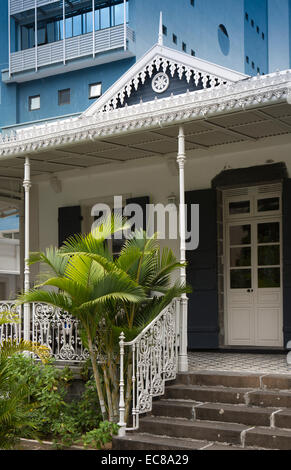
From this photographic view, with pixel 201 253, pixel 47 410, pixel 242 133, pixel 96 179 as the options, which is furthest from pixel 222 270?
pixel 47 410

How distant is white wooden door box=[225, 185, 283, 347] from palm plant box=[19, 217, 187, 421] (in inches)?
89.7

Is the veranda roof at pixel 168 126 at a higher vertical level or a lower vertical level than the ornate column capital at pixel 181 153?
higher

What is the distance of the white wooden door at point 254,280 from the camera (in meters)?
8.61

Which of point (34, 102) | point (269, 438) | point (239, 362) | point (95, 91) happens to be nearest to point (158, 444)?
point (269, 438)

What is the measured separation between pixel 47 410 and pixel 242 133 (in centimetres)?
412

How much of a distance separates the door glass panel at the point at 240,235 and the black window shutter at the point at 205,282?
355mm

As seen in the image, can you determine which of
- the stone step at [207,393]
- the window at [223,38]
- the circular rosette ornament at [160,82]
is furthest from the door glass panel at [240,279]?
the window at [223,38]

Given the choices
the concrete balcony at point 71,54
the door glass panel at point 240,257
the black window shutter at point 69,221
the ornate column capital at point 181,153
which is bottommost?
the door glass panel at point 240,257

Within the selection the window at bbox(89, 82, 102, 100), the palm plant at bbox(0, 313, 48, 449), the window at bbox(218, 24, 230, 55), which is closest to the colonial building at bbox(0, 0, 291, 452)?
the palm plant at bbox(0, 313, 48, 449)

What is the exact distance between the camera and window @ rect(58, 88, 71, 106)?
25.6m

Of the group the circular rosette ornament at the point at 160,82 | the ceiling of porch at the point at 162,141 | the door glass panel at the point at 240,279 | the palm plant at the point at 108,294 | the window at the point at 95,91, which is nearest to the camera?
the palm plant at the point at 108,294

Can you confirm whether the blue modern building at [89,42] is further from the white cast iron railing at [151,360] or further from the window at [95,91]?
the white cast iron railing at [151,360]

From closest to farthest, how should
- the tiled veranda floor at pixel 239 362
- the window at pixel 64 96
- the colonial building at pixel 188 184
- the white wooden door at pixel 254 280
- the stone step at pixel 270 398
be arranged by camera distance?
the stone step at pixel 270 398 → the tiled veranda floor at pixel 239 362 → the colonial building at pixel 188 184 → the white wooden door at pixel 254 280 → the window at pixel 64 96
